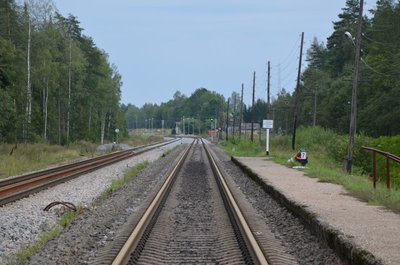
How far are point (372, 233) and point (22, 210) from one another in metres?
8.59

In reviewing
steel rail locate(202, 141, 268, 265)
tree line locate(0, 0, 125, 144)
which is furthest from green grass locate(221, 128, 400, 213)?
tree line locate(0, 0, 125, 144)

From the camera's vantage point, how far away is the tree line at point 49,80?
155ft

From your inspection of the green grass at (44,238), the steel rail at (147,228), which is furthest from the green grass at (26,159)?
the steel rail at (147,228)

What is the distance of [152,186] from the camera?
19625 mm

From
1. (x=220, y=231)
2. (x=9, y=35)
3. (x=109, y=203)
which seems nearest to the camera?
(x=220, y=231)

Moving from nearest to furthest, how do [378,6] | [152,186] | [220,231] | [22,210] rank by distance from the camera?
[220,231] < [22,210] < [152,186] < [378,6]

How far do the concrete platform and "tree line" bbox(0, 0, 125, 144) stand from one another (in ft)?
98.0

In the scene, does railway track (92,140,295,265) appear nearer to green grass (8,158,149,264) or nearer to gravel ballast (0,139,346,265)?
gravel ballast (0,139,346,265)

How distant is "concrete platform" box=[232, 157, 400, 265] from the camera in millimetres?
7239

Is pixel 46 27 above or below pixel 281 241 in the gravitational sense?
above

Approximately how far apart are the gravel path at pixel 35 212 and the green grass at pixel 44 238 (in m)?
0.13

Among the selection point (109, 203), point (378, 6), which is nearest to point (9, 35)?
point (109, 203)

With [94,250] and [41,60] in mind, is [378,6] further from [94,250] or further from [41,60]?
[94,250]

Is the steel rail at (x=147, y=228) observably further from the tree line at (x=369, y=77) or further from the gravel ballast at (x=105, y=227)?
the tree line at (x=369, y=77)
